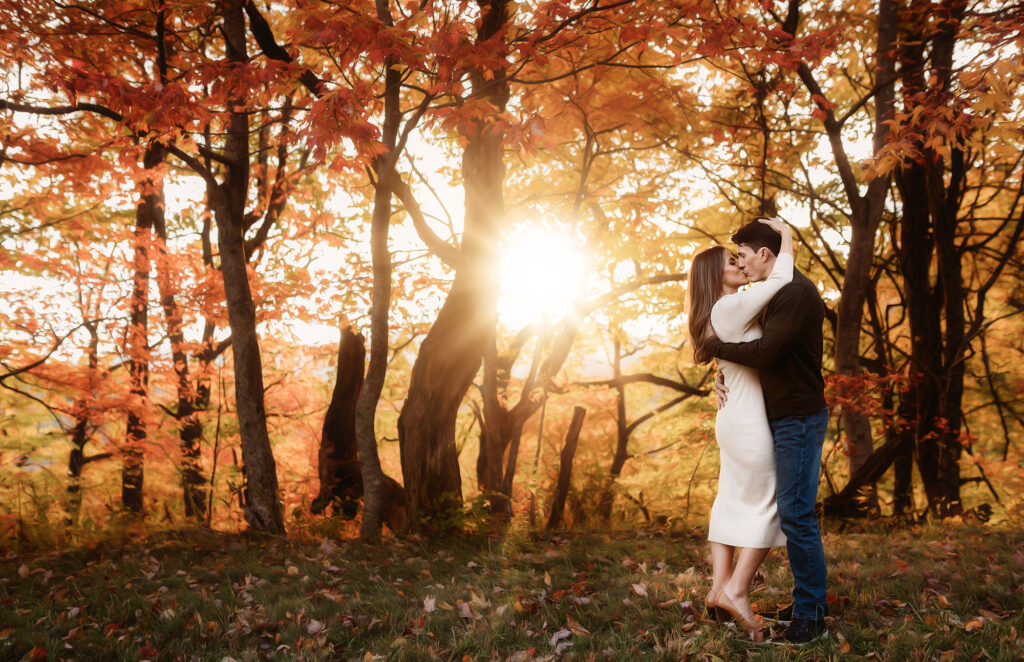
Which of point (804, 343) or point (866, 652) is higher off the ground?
point (804, 343)

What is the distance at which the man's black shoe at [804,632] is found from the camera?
300 cm

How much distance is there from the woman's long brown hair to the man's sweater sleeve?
0.38 m

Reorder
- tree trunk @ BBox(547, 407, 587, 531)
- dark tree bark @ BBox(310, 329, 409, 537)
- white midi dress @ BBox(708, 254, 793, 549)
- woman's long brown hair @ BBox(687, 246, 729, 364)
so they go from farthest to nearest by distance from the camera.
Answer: dark tree bark @ BBox(310, 329, 409, 537)
tree trunk @ BBox(547, 407, 587, 531)
woman's long brown hair @ BBox(687, 246, 729, 364)
white midi dress @ BBox(708, 254, 793, 549)

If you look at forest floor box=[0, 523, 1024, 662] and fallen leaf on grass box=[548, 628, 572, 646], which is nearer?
forest floor box=[0, 523, 1024, 662]

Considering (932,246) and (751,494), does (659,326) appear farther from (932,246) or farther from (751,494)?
(751,494)

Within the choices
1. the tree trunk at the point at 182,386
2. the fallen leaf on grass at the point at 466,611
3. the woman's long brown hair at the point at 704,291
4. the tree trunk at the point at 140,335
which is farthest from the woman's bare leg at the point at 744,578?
the tree trunk at the point at 140,335

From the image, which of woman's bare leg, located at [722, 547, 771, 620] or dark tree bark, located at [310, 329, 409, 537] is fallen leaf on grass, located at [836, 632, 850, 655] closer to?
woman's bare leg, located at [722, 547, 771, 620]

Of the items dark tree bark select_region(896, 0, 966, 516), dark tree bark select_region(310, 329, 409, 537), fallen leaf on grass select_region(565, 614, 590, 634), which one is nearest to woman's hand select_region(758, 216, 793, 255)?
fallen leaf on grass select_region(565, 614, 590, 634)

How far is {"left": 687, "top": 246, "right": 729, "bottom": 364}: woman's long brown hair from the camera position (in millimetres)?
3475

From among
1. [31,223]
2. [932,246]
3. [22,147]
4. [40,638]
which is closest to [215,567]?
[40,638]

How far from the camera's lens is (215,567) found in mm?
5016

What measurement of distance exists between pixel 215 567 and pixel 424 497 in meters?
2.17

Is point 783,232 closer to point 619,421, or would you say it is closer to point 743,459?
point 743,459

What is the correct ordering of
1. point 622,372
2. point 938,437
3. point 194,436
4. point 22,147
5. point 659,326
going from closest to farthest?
point 22,147, point 938,437, point 194,436, point 659,326, point 622,372
